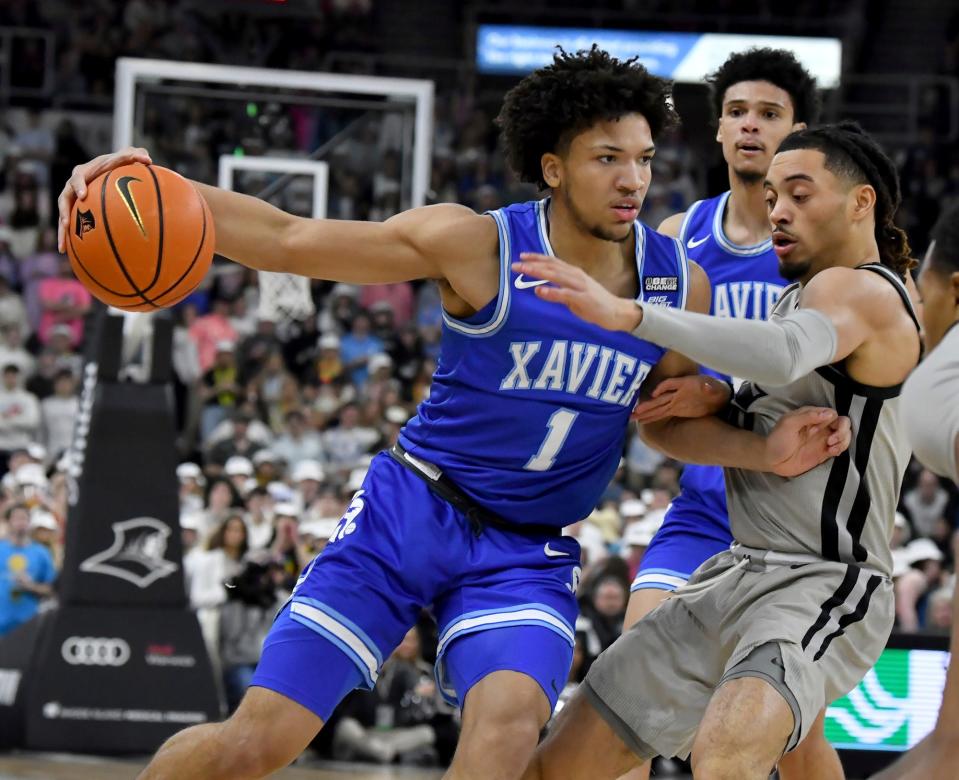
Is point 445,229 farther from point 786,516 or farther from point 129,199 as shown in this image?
point 786,516

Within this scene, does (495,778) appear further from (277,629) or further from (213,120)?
(213,120)

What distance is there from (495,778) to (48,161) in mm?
14607

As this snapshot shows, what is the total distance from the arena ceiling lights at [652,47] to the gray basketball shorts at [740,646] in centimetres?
1538

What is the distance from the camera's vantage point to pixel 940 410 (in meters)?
3.14

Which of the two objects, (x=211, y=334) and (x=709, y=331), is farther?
(x=211, y=334)

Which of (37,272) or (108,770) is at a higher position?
(37,272)

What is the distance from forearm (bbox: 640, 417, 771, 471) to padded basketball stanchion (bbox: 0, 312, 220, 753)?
5299 mm

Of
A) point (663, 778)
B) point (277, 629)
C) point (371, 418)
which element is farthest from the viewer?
point (371, 418)

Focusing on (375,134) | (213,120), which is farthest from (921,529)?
(213,120)

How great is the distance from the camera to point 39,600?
11102mm

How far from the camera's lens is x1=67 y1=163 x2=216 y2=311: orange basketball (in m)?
4.58

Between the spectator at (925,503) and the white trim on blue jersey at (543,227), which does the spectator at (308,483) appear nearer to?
the spectator at (925,503)

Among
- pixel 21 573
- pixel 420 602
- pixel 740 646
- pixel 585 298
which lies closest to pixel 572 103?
pixel 585 298

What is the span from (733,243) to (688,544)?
1.10m
